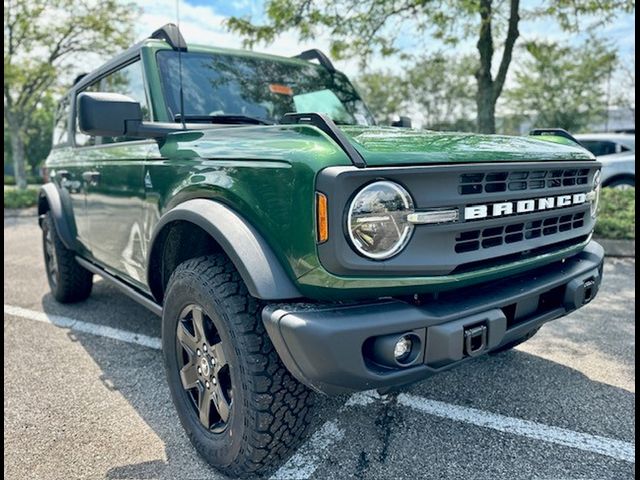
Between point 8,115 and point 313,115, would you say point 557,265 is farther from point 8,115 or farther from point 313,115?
point 8,115

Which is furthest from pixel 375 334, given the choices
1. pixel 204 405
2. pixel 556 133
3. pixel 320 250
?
pixel 556 133

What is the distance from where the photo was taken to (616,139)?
9.76 meters

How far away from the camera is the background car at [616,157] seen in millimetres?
9297

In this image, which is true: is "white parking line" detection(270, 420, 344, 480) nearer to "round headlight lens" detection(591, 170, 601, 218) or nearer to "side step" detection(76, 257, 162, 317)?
"side step" detection(76, 257, 162, 317)

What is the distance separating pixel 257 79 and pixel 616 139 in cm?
913

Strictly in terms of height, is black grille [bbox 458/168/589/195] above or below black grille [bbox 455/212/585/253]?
above

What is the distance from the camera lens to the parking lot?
211 cm

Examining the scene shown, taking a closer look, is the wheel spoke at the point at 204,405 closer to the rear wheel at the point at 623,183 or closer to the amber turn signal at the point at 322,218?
the amber turn signal at the point at 322,218

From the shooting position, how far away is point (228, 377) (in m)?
2.09

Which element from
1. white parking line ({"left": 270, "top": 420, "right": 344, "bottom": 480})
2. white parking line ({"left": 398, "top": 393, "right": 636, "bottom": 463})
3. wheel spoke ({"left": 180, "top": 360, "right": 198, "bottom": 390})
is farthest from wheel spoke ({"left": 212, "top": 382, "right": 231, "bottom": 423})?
white parking line ({"left": 398, "top": 393, "right": 636, "bottom": 463})

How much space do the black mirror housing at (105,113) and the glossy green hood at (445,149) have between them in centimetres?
102

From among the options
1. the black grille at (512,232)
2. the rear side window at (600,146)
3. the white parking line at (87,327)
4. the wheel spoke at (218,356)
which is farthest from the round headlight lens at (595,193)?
the rear side window at (600,146)

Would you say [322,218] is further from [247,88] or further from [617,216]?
[617,216]

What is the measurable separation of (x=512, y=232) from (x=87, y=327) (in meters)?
3.18
